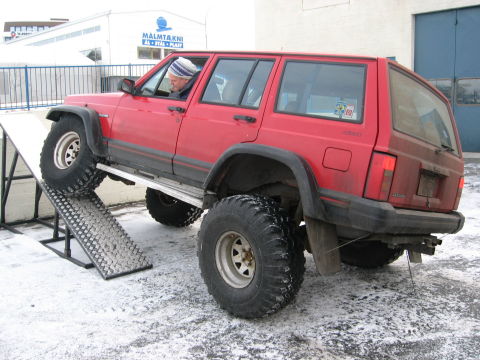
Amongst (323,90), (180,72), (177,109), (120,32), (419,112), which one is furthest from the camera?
(120,32)

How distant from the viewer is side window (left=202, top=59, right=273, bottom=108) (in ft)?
13.6

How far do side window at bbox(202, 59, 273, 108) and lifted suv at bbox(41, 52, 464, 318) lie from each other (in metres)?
0.01

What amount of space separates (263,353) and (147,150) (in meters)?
2.32

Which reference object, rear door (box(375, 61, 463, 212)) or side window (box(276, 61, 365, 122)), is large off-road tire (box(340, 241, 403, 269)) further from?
side window (box(276, 61, 365, 122))

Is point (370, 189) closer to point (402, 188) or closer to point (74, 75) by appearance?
point (402, 188)

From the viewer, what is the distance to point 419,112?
3.93 meters

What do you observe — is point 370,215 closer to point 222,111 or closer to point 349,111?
point 349,111

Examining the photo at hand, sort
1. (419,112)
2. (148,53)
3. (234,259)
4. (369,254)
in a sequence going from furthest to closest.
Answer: (148,53) < (369,254) < (234,259) < (419,112)

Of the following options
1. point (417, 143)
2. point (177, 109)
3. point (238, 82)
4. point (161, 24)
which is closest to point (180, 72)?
point (177, 109)

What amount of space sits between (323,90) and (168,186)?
1.88 m

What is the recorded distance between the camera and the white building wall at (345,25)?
12.4m

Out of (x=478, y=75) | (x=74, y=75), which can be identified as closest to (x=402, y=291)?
(x=478, y=75)

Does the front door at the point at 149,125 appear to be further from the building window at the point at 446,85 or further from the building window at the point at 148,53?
the building window at the point at 148,53

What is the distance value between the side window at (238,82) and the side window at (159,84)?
1.29 feet
